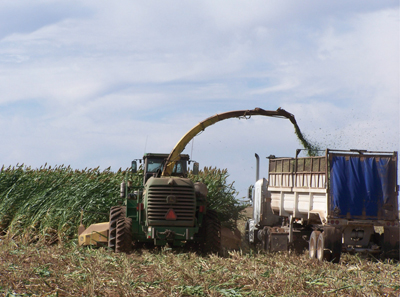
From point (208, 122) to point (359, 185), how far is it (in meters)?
5.23

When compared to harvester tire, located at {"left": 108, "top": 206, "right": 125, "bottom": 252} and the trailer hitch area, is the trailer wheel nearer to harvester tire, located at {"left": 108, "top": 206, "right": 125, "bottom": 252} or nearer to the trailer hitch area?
the trailer hitch area

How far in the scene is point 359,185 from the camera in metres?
14.0

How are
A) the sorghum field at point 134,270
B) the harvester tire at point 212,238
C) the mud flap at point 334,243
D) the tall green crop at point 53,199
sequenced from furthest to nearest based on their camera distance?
1. the tall green crop at point 53,199
2. the harvester tire at point 212,238
3. the mud flap at point 334,243
4. the sorghum field at point 134,270

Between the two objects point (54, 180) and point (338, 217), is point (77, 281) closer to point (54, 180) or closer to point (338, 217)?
point (338, 217)

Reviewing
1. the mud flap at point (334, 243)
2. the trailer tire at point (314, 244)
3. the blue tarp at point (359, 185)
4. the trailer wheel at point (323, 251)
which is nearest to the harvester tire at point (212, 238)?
the trailer tire at point (314, 244)

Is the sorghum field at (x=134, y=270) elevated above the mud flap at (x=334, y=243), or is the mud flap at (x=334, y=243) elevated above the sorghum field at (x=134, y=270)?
the mud flap at (x=334, y=243)

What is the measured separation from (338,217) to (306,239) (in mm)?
3292

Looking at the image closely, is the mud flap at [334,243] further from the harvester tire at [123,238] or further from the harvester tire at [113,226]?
the harvester tire at [113,226]

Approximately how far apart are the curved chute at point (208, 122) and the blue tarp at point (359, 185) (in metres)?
4.00

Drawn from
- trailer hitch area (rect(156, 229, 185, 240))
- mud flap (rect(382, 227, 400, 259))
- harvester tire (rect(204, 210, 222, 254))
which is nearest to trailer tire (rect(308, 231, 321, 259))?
mud flap (rect(382, 227, 400, 259))

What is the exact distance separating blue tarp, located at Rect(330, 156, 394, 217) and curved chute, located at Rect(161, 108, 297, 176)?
4.00 meters

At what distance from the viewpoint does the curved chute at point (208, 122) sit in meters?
15.9

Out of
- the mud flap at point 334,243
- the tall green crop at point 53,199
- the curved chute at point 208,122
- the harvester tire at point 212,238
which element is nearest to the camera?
the mud flap at point 334,243

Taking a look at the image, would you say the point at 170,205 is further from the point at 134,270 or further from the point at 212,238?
the point at 134,270
